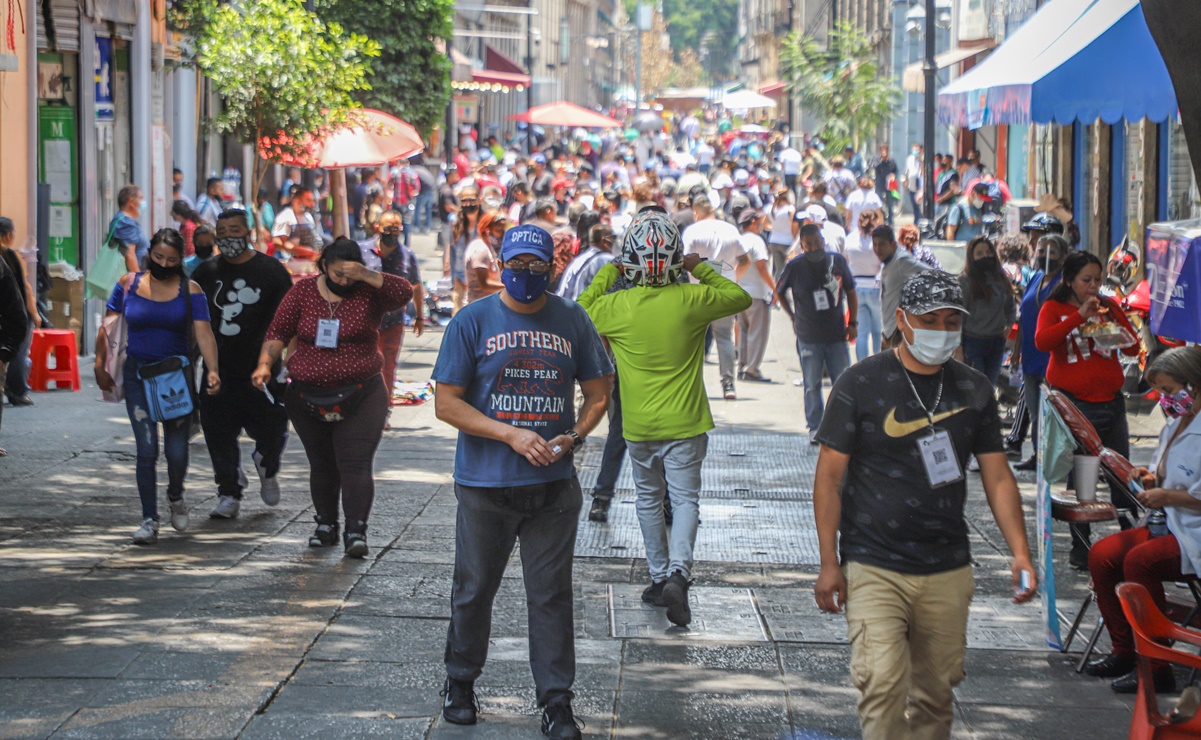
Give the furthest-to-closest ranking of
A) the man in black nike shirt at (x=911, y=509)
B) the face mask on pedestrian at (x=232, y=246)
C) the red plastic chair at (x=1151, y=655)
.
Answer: the face mask on pedestrian at (x=232, y=246) → the man in black nike shirt at (x=911, y=509) → the red plastic chair at (x=1151, y=655)

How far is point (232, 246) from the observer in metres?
8.77

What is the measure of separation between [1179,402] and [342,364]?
3.99 m

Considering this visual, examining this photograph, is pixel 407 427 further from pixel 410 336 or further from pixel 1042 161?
pixel 1042 161

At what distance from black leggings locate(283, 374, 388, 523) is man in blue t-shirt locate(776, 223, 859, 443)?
4.62 metres

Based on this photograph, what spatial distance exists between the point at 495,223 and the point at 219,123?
5.36 meters

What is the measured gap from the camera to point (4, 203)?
15.0 m

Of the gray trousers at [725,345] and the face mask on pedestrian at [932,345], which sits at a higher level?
the face mask on pedestrian at [932,345]

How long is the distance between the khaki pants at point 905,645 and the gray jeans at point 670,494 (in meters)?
2.35

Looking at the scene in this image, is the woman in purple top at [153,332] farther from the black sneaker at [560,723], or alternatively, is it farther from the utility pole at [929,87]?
the utility pole at [929,87]

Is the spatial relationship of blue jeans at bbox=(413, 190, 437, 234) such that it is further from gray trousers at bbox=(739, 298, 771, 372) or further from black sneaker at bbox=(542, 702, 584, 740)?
black sneaker at bbox=(542, 702, 584, 740)

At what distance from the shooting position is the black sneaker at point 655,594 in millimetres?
7147

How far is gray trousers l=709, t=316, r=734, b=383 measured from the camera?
13.9 m

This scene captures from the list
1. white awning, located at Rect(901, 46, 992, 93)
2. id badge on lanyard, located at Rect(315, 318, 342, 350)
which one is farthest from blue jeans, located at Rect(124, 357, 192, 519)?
white awning, located at Rect(901, 46, 992, 93)

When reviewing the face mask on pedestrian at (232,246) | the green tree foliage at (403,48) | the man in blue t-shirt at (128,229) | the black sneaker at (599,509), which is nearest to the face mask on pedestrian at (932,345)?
the black sneaker at (599,509)
